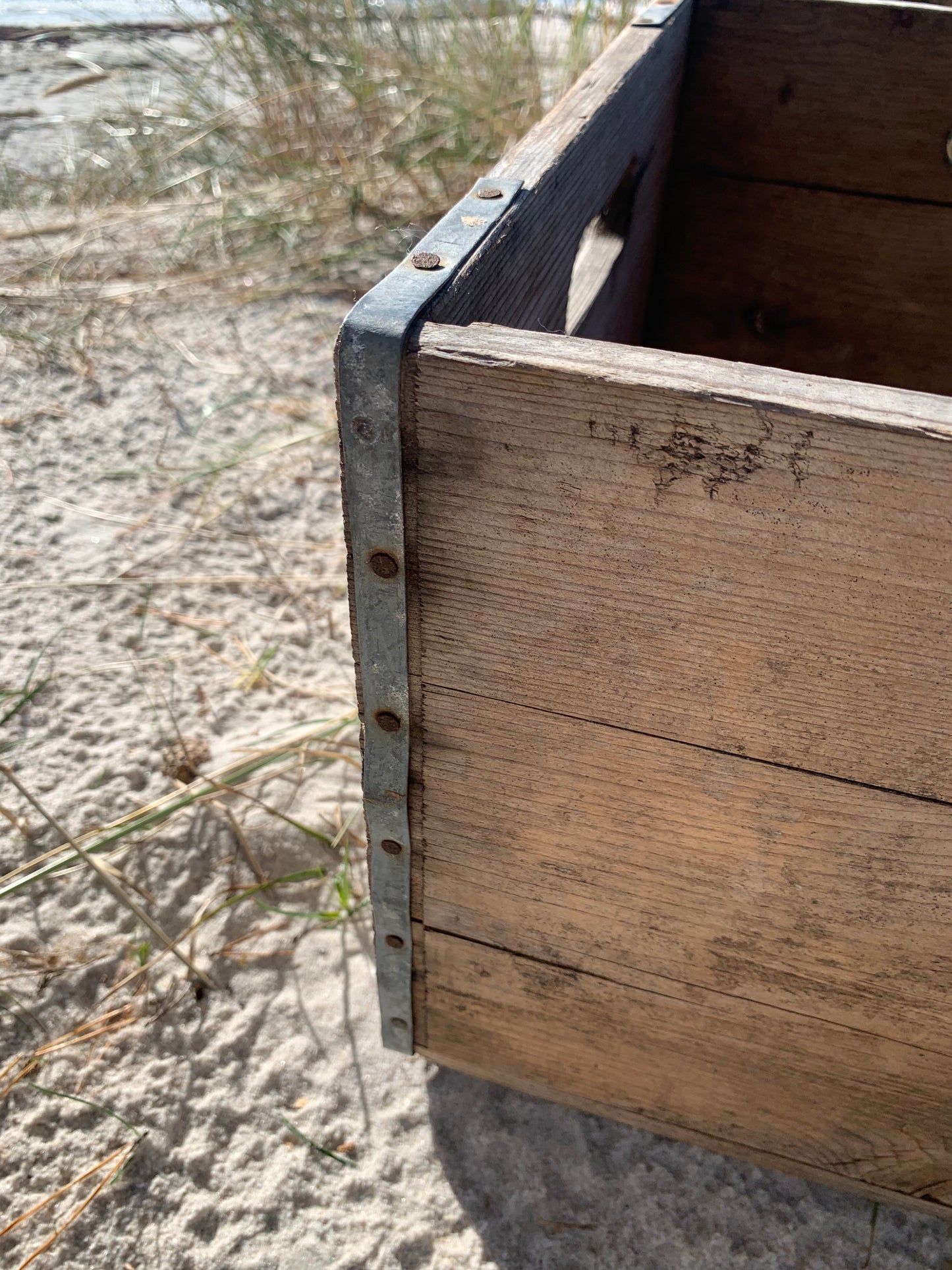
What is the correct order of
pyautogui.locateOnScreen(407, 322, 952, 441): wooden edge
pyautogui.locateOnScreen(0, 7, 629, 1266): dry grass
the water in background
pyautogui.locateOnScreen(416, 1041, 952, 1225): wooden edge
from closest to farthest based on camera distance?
pyautogui.locateOnScreen(407, 322, 952, 441): wooden edge → pyautogui.locateOnScreen(416, 1041, 952, 1225): wooden edge → pyautogui.locateOnScreen(0, 7, 629, 1266): dry grass → the water in background

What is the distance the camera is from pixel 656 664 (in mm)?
795

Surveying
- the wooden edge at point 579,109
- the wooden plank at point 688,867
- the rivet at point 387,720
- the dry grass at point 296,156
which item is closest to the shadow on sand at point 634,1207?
the wooden plank at point 688,867

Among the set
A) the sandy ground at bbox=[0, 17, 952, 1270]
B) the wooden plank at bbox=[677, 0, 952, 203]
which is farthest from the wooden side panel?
the sandy ground at bbox=[0, 17, 952, 1270]

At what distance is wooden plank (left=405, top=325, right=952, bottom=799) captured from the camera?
2.12 ft

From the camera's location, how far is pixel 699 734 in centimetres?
83

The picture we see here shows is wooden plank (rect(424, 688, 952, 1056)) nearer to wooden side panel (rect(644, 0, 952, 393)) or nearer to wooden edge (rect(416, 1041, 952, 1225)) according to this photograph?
wooden edge (rect(416, 1041, 952, 1225))

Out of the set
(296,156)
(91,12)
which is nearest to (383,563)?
(296,156)

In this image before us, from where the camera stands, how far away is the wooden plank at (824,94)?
1413 mm

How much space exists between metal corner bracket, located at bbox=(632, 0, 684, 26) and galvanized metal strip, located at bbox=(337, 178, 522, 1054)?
2.19 ft

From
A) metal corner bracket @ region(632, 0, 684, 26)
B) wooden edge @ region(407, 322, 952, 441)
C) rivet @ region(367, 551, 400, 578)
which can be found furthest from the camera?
metal corner bracket @ region(632, 0, 684, 26)

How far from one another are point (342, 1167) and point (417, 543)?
97 cm

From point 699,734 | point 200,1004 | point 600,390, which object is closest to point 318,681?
point 200,1004

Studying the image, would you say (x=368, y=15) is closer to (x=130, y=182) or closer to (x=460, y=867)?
(x=130, y=182)

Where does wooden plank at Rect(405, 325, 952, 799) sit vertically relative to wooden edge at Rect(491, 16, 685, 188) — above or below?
below
